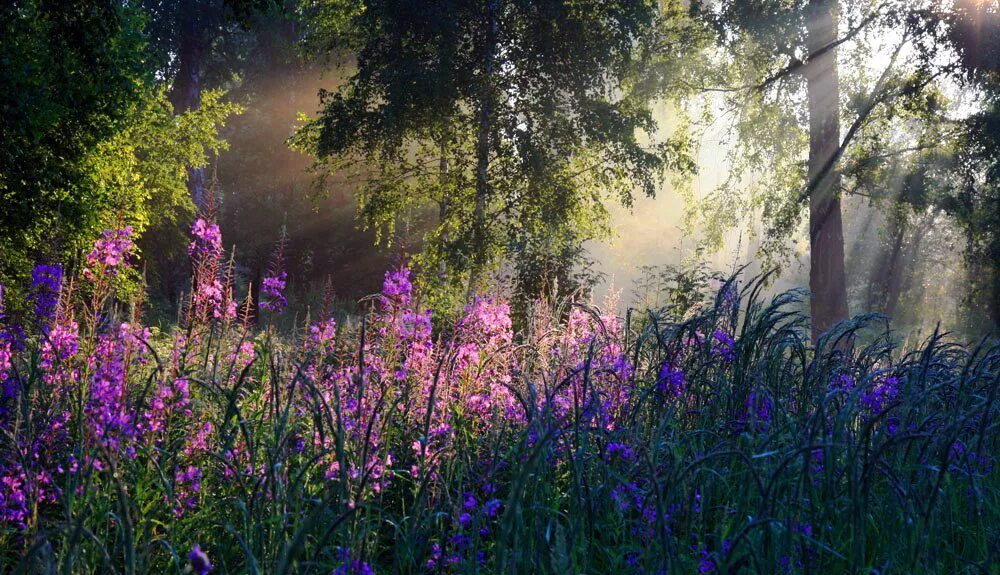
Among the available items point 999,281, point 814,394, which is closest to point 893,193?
point 999,281

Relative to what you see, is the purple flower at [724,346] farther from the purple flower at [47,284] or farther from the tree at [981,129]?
the tree at [981,129]

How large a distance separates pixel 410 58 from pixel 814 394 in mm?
12672

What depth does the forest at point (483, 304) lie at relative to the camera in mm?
2684

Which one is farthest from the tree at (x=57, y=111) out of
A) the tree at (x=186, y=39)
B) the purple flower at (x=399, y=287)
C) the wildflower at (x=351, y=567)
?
the tree at (x=186, y=39)

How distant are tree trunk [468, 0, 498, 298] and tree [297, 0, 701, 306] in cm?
2

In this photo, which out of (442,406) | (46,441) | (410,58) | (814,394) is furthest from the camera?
(410,58)

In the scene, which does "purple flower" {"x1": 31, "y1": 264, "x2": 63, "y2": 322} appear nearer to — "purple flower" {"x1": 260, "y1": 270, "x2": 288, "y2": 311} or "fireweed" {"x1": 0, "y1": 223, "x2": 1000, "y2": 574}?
"fireweed" {"x1": 0, "y1": 223, "x2": 1000, "y2": 574}

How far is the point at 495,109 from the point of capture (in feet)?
50.8

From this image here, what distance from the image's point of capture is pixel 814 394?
4.20m

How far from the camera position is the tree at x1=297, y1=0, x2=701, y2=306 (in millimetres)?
15031

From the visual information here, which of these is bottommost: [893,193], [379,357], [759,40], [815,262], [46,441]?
[46,441]

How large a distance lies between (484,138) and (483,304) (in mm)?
11020

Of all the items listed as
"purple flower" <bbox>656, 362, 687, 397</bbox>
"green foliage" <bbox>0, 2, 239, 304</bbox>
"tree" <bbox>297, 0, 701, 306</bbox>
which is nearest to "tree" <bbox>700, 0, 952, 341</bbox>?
"tree" <bbox>297, 0, 701, 306</bbox>

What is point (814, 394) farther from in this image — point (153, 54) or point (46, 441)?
point (153, 54)
